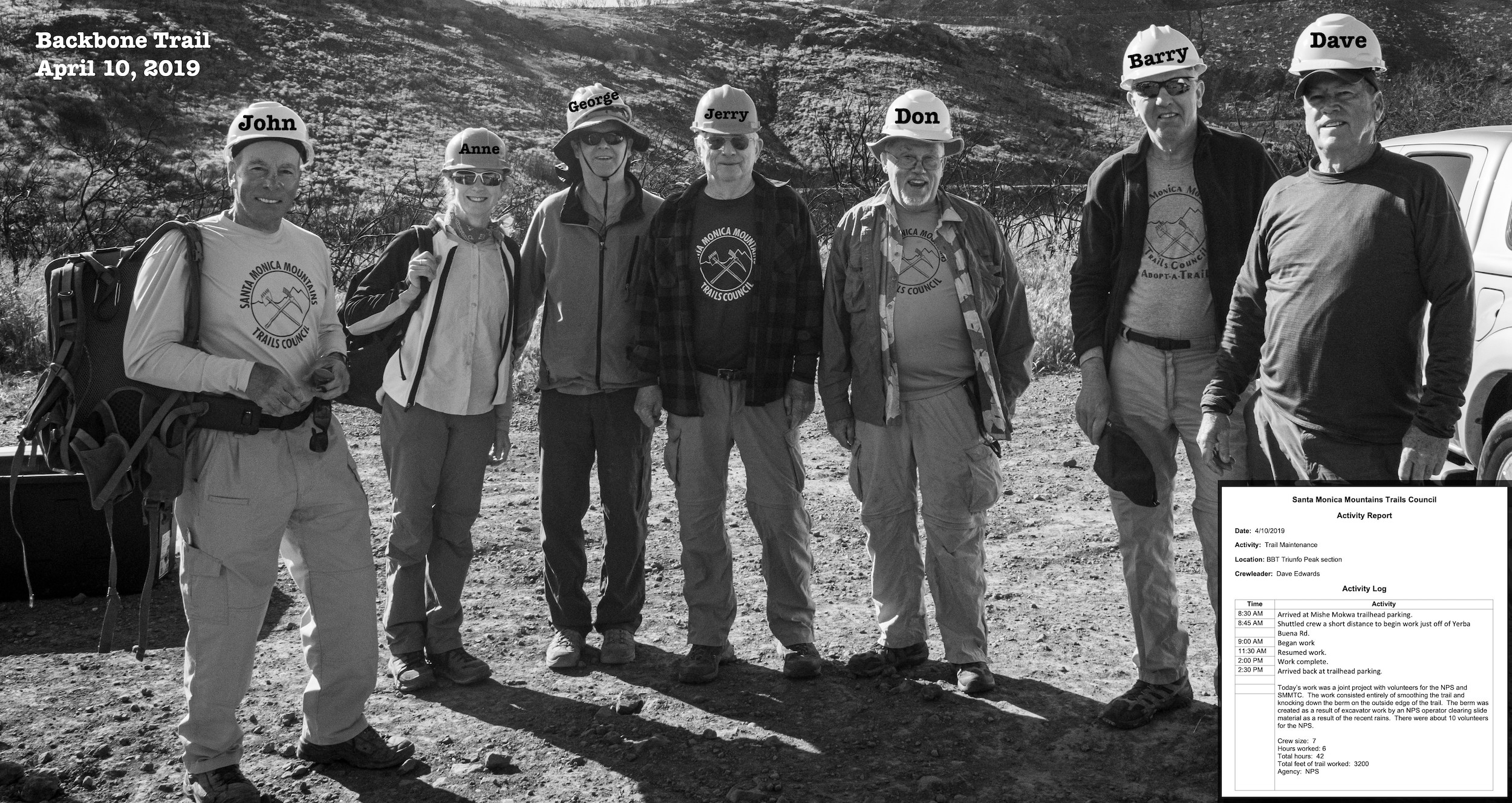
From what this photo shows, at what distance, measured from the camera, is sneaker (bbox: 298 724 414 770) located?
3.72m

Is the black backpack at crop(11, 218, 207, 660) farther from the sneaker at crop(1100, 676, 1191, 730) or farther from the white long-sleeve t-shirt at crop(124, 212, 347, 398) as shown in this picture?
the sneaker at crop(1100, 676, 1191, 730)

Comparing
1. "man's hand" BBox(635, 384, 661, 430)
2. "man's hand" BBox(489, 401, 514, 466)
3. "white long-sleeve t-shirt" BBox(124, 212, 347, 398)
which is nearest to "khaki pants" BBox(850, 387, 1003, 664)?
"man's hand" BBox(635, 384, 661, 430)

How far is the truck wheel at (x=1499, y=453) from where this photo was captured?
4.80 meters

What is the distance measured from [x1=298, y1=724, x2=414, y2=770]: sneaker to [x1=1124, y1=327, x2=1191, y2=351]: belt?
2586 mm

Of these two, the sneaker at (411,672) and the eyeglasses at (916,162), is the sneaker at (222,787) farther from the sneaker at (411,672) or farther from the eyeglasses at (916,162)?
the eyeglasses at (916,162)

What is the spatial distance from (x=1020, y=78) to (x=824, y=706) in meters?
43.9

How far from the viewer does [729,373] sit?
173 inches

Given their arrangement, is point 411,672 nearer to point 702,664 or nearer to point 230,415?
point 702,664

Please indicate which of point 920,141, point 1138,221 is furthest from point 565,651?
point 1138,221

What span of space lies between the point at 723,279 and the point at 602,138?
2.35ft

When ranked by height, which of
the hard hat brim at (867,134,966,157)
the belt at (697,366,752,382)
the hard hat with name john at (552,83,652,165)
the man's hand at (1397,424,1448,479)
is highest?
the hard hat with name john at (552,83,652,165)

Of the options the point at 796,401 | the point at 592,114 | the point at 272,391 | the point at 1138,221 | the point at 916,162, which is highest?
the point at 592,114

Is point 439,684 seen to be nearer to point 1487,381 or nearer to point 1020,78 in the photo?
point 1487,381

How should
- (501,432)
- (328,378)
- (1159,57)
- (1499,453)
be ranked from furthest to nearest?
(1499,453)
(501,432)
(1159,57)
(328,378)
